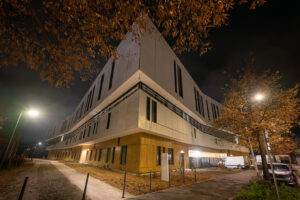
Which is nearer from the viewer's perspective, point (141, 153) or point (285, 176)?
point (285, 176)

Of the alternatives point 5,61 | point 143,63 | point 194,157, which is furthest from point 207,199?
point 194,157

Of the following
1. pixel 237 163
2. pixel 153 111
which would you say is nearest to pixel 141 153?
pixel 153 111

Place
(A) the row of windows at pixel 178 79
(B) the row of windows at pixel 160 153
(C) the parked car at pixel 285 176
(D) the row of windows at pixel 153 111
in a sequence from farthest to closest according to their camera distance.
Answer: (A) the row of windows at pixel 178 79 < (B) the row of windows at pixel 160 153 < (D) the row of windows at pixel 153 111 < (C) the parked car at pixel 285 176

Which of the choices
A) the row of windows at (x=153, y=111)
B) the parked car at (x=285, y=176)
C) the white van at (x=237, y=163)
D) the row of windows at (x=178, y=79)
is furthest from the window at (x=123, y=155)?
the white van at (x=237, y=163)

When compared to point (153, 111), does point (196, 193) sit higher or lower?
lower

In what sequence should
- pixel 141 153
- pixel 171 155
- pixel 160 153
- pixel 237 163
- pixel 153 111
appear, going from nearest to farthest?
pixel 141 153 → pixel 153 111 → pixel 160 153 → pixel 171 155 → pixel 237 163

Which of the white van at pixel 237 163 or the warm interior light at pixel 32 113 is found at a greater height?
the warm interior light at pixel 32 113

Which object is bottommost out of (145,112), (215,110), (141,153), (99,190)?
(99,190)

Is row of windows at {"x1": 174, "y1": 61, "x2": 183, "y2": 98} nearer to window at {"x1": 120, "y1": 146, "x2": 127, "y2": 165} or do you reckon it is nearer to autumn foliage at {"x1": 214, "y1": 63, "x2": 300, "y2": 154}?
autumn foliage at {"x1": 214, "y1": 63, "x2": 300, "y2": 154}

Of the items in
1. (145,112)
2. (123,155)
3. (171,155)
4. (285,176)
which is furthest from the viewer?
(171,155)

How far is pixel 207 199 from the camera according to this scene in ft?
19.2

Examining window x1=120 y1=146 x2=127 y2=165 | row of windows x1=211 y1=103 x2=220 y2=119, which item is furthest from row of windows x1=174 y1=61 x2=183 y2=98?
row of windows x1=211 y1=103 x2=220 y2=119

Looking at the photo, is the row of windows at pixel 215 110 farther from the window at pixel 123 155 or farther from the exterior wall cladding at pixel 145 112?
the window at pixel 123 155

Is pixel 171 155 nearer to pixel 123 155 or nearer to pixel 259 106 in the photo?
pixel 123 155
